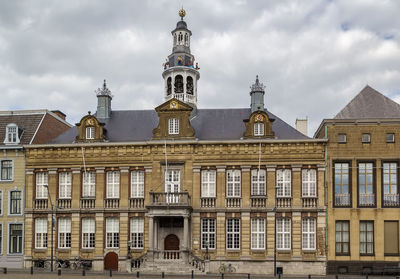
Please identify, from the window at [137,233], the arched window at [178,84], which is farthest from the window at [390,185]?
the window at [137,233]

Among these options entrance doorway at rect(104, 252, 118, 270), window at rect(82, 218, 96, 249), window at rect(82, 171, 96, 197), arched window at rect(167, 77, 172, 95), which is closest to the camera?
entrance doorway at rect(104, 252, 118, 270)

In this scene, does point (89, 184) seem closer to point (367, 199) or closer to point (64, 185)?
point (64, 185)

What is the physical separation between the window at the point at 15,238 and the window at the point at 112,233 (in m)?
8.13

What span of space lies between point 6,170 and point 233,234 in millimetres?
21420

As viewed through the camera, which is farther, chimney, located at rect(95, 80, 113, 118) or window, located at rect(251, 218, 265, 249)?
chimney, located at rect(95, 80, 113, 118)

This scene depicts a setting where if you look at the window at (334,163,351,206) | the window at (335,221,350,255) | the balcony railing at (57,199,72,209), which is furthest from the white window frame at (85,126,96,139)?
the window at (335,221,350,255)

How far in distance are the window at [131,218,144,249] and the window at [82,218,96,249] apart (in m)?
3.47

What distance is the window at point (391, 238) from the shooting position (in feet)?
157

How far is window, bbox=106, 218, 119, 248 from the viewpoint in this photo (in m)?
50.9

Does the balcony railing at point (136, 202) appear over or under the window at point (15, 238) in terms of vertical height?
over

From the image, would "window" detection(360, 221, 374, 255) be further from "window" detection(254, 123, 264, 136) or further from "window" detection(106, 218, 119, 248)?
"window" detection(106, 218, 119, 248)

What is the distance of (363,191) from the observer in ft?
160

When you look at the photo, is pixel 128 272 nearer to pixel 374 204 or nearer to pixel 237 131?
pixel 237 131

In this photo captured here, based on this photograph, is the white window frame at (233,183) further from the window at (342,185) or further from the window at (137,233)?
the window at (342,185)
